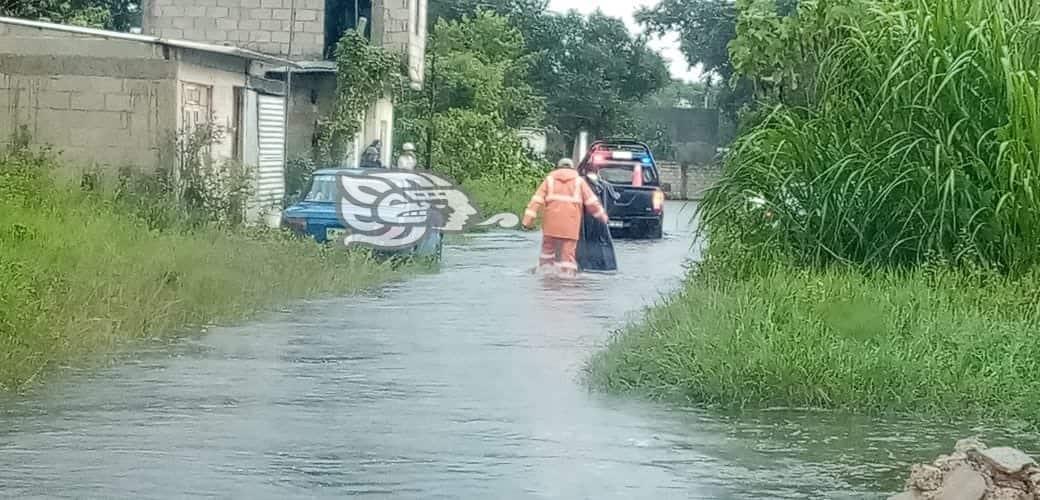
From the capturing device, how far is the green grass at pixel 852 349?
9.61m

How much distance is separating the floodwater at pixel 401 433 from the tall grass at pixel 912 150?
2.01 metres

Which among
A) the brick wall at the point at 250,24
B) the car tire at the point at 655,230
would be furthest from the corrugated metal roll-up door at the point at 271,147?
the car tire at the point at 655,230

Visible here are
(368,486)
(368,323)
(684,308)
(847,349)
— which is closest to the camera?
(368,486)

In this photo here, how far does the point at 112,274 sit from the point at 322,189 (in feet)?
22.9

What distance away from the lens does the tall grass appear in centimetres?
1178

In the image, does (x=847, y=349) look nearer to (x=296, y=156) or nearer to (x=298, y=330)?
(x=298, y=330)

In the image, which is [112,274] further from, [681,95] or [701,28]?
[681,95]

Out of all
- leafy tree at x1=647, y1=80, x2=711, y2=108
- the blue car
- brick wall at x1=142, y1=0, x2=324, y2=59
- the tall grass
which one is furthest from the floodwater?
leafy tree at x1=647, y1=80, x2=711, y2=108

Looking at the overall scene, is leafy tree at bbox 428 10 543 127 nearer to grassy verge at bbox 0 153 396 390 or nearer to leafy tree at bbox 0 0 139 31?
A: leafy tree at bbox 0 0 139 31

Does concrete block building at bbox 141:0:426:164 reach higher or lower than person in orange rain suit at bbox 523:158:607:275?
higher

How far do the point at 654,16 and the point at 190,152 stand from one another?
38785 mm

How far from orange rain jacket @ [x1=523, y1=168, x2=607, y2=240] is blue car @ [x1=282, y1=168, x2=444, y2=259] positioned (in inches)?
71.5

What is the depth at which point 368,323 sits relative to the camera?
14.9 metres

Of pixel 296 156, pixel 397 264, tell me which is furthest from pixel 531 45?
pixel 397 264
